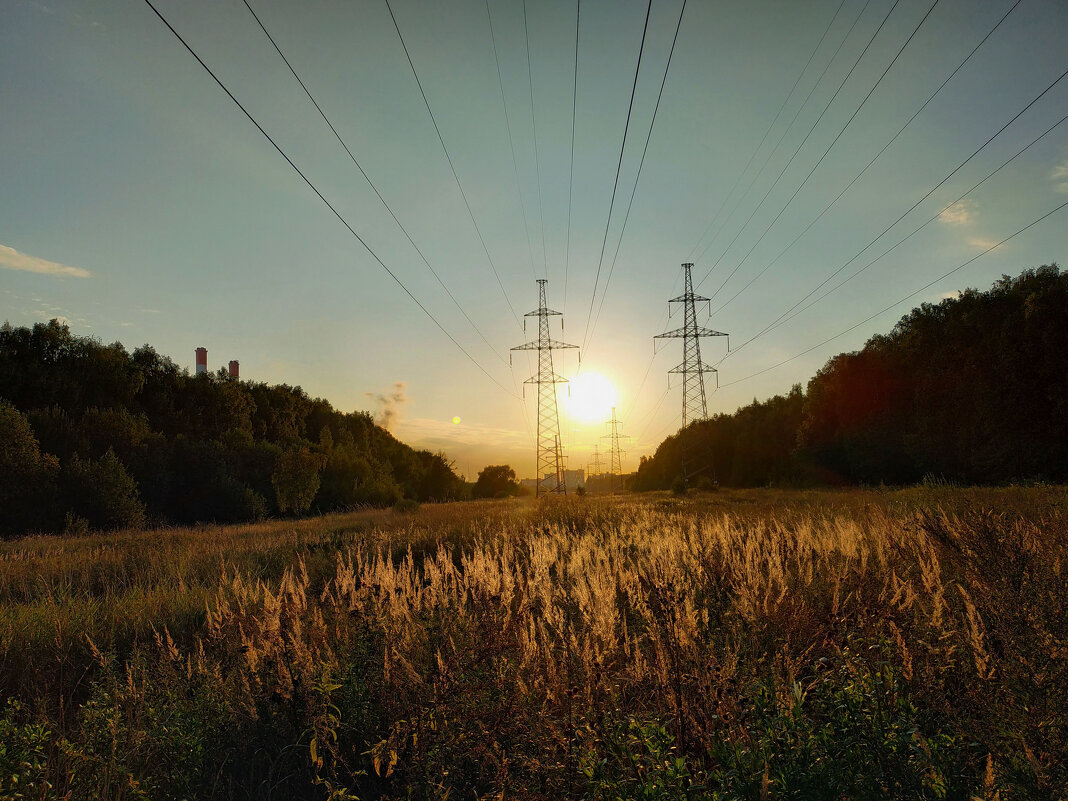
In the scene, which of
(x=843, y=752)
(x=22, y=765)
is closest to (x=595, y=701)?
(x=843, y=752)

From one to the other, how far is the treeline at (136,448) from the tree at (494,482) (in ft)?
115

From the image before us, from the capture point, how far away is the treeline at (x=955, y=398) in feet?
98.5

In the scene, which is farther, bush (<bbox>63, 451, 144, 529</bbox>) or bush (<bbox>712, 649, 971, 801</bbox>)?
bush (<bbox>63, 451, 144, 529</bbox>)

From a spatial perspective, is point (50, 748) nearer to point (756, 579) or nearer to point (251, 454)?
point (756, 579)

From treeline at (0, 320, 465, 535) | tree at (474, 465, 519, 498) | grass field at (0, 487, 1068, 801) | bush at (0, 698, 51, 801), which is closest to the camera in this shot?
grass field at (0, 487, 1068, 801)

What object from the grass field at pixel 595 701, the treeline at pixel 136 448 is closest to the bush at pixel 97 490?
the treeline at pixel 136 448

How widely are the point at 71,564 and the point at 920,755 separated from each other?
13520 millimetres

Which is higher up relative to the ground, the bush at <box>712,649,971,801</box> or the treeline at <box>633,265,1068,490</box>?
the treeline at <box>633,265,1068,490</box>

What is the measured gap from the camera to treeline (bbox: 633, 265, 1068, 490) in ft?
98.5

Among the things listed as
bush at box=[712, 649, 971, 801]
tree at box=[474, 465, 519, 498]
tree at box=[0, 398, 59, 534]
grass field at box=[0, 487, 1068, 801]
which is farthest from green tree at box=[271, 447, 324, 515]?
tree at box=[474, 465, 519, 498]

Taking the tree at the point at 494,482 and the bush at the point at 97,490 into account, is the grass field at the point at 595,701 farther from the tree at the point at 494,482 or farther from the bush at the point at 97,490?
the tree at the point at 494,482

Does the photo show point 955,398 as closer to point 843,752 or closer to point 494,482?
point 843,752

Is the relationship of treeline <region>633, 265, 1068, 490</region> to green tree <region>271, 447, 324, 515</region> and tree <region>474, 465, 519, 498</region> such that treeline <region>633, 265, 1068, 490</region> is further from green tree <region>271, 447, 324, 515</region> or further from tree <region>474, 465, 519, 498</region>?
tree <region>474, 465, 519, 498</region>

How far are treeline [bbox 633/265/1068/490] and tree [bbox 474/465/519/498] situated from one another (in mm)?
48807
